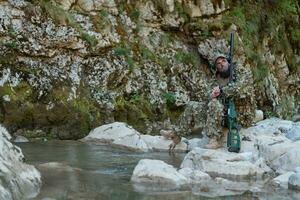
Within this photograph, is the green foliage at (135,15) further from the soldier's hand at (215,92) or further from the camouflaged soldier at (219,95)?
the soldier's hand at (215,92)

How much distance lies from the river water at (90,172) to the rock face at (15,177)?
0.38ft

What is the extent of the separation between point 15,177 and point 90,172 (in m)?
1.61

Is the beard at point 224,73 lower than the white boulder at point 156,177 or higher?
higher

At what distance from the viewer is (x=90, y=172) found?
A: 6418mm

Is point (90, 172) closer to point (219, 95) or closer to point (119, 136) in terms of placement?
point (219, 95)

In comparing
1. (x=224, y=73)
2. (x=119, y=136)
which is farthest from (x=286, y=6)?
(x=224, y=73)

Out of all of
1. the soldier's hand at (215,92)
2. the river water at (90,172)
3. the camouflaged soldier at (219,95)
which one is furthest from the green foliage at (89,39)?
the soldier's hand at (215,92)

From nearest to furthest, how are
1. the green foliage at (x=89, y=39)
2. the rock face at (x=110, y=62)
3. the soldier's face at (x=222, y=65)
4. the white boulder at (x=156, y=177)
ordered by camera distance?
the white boulder at (x=156, y=177) < the soldier's face at (x=222, y=65) < the rock face at (x=110, y=62) < the green foliage at (x=89, y=39)

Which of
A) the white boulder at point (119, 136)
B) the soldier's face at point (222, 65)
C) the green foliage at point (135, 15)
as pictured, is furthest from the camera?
the green foliage at point (135, 15)

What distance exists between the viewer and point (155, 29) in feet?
44.5

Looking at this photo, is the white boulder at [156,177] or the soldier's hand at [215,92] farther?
the soldier's hand at [215,92]

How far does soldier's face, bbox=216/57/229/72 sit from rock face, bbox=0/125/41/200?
10.8ft

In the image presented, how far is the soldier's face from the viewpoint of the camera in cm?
756

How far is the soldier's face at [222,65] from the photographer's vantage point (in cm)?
756
